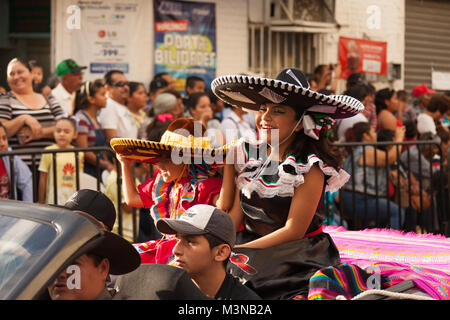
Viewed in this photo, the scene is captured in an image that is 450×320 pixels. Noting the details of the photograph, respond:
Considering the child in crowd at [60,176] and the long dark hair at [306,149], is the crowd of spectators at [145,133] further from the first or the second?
the long dark hair at [306,149]

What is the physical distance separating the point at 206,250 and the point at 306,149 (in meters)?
1.10

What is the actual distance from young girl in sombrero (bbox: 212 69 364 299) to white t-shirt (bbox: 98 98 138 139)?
4.18 metres

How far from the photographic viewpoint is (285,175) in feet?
12.6

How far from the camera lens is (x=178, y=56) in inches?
552

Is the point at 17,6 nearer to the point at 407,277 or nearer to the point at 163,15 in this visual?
the point at 163,15

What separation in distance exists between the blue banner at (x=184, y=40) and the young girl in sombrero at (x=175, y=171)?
9.40m

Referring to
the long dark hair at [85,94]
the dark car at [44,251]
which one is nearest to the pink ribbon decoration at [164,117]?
the long dark hair at [85,94]

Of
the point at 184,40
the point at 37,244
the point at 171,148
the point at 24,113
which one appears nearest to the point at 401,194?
the point at 24,113

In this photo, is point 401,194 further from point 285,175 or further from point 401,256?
point 285,175

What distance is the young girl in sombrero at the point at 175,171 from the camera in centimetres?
430

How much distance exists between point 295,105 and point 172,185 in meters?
1.03

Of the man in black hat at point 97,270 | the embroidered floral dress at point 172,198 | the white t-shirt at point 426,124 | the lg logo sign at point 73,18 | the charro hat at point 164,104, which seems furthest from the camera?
the lg logo sign at point 73,18
